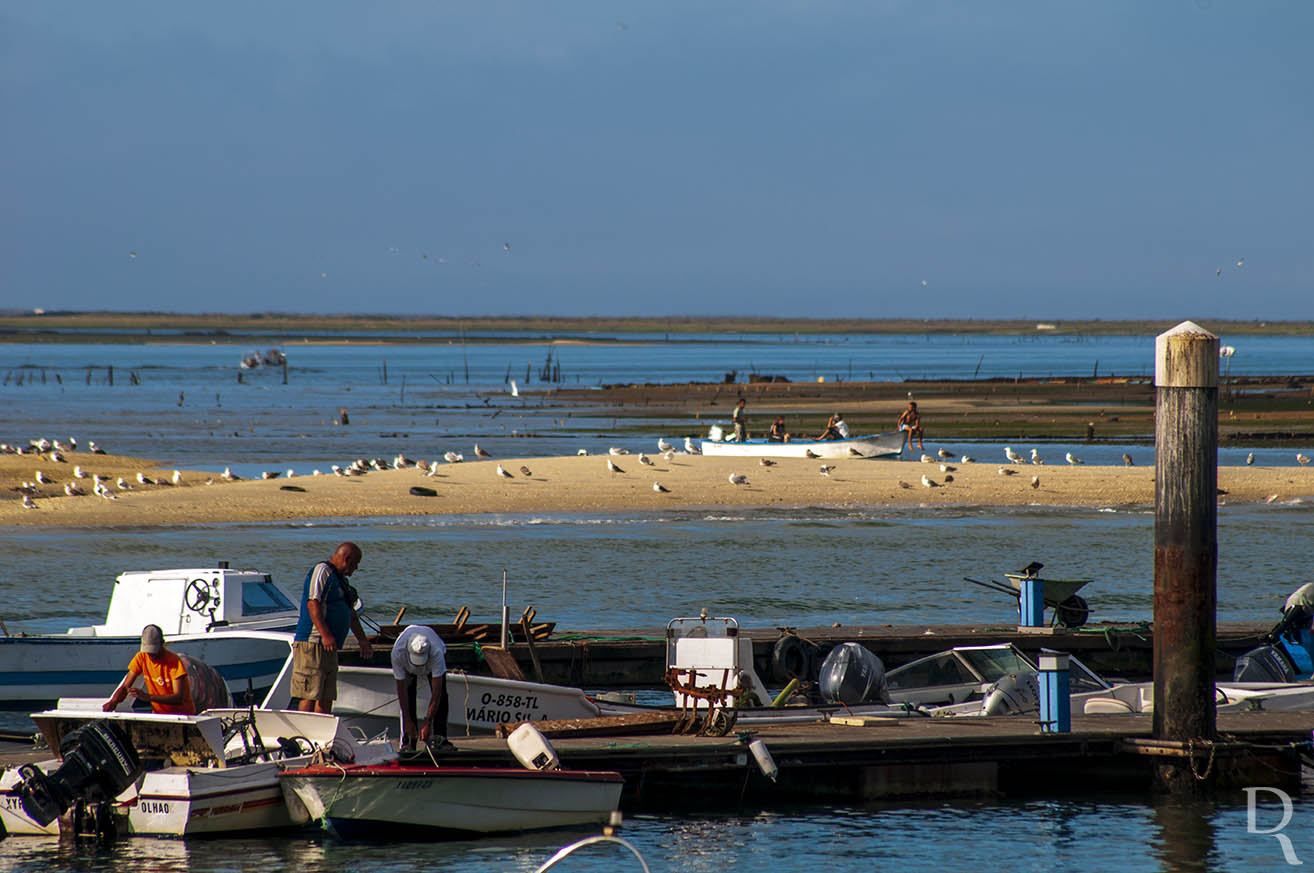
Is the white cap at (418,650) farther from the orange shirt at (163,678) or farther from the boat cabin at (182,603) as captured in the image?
the boat cabin at (182,603)

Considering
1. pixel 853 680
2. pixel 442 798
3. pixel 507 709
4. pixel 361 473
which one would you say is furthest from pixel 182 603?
pixel 361 473

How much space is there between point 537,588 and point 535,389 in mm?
78479

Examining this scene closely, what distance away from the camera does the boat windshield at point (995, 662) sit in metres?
18.7

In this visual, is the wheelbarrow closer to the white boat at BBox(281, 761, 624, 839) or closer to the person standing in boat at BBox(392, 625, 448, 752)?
the white boat at BBox(281, 761, 624, 839)

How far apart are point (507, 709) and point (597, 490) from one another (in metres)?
25.7

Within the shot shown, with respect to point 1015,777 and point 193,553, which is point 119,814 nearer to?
point 1015,777

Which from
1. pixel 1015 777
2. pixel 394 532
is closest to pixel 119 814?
pixel 1015 777

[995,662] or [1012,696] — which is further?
[995,662]

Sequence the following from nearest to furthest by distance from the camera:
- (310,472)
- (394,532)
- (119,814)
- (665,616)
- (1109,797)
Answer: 1. (119,814)
2. (1109,797)
3. (665,616)
4. (394,532)
5. (310,472)

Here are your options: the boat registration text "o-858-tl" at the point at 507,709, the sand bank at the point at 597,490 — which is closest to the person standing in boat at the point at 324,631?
the boat registration text "o-858-tl" at the point at 507,709

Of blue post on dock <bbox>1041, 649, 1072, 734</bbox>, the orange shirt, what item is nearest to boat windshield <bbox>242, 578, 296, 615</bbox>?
the orange shirt

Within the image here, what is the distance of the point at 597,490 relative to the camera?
140ft

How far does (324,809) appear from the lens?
14.0 metres

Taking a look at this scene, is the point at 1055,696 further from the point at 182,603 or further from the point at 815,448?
the point at 815,448
